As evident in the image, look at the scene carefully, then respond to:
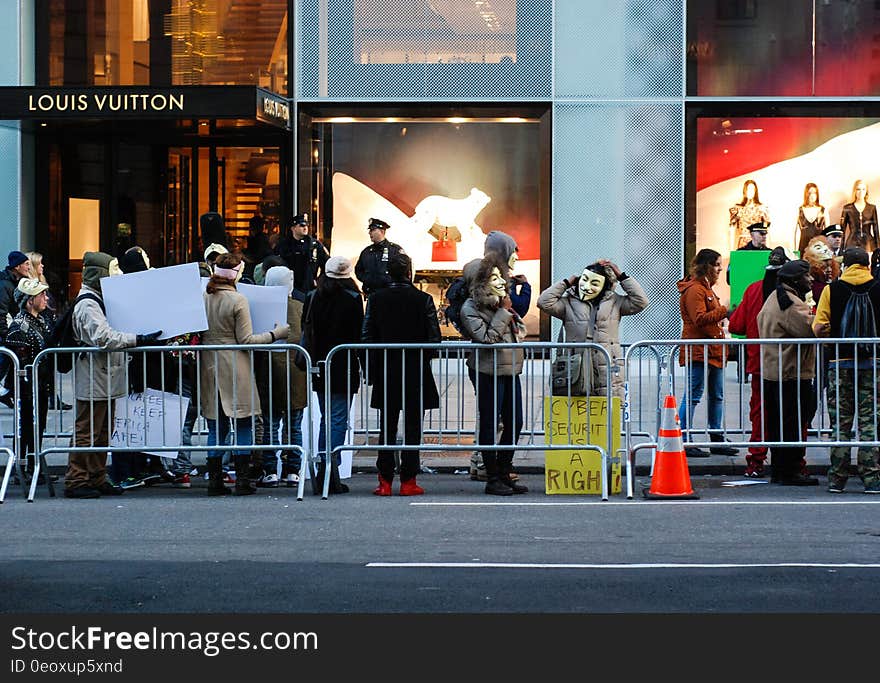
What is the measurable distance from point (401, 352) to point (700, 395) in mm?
3345

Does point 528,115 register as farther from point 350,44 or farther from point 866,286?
point 866,286

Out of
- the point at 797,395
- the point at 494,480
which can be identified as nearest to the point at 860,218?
the point at 797,395

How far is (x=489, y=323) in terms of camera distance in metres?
11.8

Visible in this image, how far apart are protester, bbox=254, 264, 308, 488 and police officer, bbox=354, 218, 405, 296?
536 centimetres

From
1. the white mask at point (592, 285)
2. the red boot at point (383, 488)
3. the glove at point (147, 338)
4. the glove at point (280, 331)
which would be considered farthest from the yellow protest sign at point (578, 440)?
the glove at point (147, 338)

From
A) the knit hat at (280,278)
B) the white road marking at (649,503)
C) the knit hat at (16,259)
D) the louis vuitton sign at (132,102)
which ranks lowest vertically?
the white road marking at (649,503)

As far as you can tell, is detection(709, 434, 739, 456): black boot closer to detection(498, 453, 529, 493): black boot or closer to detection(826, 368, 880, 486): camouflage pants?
detection(826, 368, 880, 486): camouflage pants

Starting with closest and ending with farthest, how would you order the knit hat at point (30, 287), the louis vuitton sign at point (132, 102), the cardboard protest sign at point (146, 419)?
the cardboard protest sign at point (146, 419) < the knit hat at point (30, 287) < the louis vuitton sign at point (132, 102)

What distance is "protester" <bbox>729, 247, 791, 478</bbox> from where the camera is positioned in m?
12.6

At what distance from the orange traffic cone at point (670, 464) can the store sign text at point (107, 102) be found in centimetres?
949

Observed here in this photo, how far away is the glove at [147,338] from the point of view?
38.3ft

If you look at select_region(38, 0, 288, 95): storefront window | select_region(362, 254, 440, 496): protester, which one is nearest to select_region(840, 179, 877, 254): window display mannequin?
select_region(38, 0, 288, 95): storefront window

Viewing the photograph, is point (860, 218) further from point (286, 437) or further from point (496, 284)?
point (286, 437)

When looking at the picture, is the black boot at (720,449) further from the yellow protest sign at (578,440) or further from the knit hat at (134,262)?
the knit hat at (134,262)
